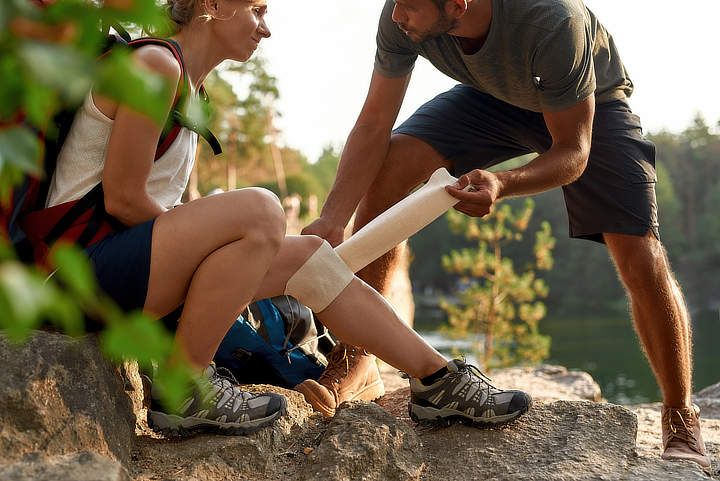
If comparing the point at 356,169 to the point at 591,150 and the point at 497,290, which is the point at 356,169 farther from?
the point at 497,290

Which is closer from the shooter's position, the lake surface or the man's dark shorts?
the man's dark shorts

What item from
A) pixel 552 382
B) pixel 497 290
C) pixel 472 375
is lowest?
pixel 497 290

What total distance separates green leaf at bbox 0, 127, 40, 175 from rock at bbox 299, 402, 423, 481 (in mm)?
1842

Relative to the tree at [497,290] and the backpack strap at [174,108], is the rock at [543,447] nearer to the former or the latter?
the backpack strap at [174,108]

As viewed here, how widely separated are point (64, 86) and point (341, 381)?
8.61 feet

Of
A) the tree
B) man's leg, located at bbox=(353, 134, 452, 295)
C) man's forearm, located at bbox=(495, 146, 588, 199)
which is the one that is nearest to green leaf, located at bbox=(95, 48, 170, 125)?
man's forearm, located at bbox=(495, 146, 588, 199)

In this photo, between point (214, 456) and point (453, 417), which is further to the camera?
point (453, 417)

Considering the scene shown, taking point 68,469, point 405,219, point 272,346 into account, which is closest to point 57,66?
point 68,469

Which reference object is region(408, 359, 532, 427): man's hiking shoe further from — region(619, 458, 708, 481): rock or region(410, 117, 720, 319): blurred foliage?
region(410, 117, 720, 319): blurred foliage

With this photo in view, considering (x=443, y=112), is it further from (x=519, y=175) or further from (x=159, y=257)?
(x=159, y=257)

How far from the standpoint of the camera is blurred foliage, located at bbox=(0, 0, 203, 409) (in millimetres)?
682

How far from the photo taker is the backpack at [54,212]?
2166 mm

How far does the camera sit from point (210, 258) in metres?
2.30

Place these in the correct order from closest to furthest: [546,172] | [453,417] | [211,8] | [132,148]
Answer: [132,148] < [211,8] < [453,417] < [546,172]
